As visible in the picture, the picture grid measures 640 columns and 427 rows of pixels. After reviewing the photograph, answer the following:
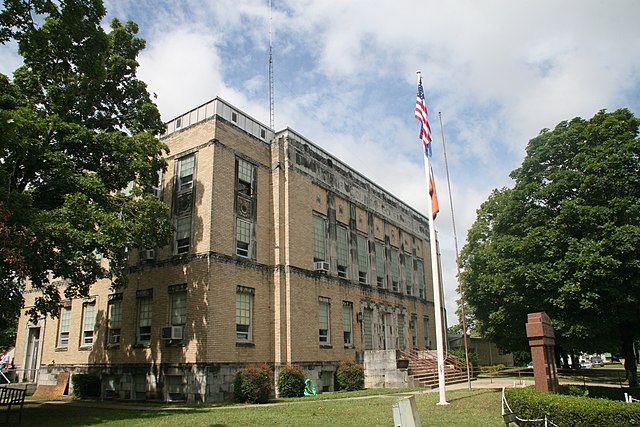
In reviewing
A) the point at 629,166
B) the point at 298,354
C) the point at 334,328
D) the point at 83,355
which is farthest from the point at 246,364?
the point at 629,166

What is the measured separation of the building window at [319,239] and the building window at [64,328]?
47.1ft

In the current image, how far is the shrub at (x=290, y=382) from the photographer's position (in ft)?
72.6

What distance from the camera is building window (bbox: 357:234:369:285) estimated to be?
104ft

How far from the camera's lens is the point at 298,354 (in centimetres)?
2386

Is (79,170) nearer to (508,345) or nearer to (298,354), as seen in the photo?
(298,354)

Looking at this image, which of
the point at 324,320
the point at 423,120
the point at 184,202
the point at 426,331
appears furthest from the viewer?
the point at 426,331

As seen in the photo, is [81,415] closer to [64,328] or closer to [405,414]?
[64,328]

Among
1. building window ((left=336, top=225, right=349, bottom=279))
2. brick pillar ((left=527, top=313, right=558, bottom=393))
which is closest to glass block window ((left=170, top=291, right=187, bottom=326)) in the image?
building window ((left=336, top=225, right=349, bottom=279))

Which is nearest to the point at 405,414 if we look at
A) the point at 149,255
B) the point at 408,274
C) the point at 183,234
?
the point at 183,234

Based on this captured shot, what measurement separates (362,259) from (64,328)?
1815 cm

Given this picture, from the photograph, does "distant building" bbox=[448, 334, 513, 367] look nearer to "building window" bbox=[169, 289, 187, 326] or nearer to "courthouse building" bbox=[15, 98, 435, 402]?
"courthouse building" bbox=[15, 98, 435, 402]

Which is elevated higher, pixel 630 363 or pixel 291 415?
pixel 630 363

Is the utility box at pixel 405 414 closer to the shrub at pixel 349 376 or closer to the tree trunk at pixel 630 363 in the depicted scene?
the shrub at pixel 349 376

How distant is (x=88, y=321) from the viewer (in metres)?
26.3
